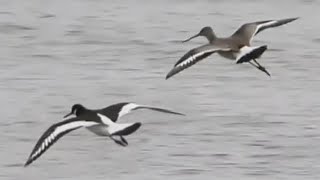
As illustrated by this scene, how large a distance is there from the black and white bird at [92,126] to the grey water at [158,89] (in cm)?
60

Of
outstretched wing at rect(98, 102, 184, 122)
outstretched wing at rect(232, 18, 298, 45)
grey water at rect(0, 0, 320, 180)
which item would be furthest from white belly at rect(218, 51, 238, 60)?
outstretched wing at rect(98, 102, 184, 122)

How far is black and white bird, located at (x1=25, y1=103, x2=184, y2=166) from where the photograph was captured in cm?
1065

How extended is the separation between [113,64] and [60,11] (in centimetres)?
355

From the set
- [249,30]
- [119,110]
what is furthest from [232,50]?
[119,110]

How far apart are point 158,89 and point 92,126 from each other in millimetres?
3633

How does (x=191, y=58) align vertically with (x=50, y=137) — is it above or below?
above

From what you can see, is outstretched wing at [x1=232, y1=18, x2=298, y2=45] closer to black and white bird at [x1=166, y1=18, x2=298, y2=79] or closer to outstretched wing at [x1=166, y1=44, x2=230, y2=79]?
black and white bird at [x1=166, y1=18, x2=298, y2=79]

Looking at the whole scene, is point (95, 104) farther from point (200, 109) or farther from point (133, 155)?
point (133, 155)

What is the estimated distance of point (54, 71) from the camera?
15555 mm

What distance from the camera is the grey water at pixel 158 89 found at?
12070 mm

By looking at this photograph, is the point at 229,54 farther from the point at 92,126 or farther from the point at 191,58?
the point at 92,126

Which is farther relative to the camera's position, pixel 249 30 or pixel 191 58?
pixel 249 30

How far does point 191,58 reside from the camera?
12.1 metres

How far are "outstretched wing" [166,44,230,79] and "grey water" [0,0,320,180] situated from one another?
0.69m
